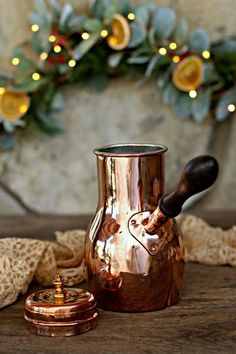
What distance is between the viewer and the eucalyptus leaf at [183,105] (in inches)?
58.1

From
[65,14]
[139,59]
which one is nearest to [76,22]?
[65,14]

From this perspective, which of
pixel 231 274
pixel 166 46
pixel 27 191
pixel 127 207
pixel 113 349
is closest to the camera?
pixel 113 349

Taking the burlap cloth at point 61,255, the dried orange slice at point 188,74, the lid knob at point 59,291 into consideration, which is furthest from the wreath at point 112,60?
the lid knob at point 59,291

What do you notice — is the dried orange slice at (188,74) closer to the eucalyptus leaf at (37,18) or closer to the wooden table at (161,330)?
the eucalyptus leaf at (37,18)

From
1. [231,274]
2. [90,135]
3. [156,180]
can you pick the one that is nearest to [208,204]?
[90,135]

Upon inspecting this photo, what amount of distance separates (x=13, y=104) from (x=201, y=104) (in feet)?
1.09

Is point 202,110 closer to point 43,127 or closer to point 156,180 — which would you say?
point 43,127

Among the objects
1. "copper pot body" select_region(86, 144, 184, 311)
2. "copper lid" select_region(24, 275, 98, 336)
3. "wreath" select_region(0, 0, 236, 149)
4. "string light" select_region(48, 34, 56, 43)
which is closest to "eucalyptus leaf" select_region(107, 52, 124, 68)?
"wreath" select_region(0, 0, 236, 149)

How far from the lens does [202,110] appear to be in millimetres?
1470

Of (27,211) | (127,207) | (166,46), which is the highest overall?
(166,46)

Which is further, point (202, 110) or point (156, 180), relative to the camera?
point (202, 110)

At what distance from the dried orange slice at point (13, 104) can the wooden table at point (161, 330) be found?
23.8 inches

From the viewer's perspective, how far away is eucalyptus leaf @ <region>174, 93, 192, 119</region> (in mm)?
1477

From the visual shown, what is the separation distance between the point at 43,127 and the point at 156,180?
0.65m
